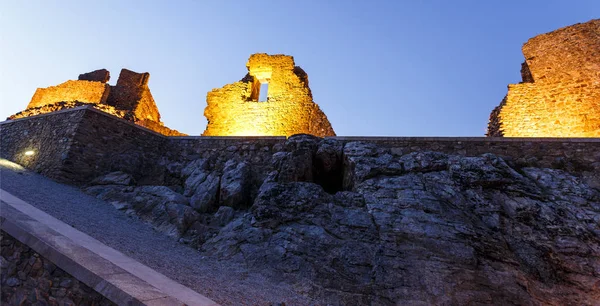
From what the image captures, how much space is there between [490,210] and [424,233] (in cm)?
204

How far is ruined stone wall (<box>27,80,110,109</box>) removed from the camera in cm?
2038

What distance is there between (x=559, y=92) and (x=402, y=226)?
39.9 feet

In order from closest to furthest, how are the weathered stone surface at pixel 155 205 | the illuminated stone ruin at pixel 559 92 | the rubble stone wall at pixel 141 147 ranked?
the weathered stone surface at pixel 155 205, the rubble stone wall at pixel 141 147, the illuminated stone ruin at pixel 559 92

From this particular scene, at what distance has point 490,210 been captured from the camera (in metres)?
6.95

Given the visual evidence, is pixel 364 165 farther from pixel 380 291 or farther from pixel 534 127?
pixel 534 127

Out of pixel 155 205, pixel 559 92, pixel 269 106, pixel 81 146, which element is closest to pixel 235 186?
pixel 155 205

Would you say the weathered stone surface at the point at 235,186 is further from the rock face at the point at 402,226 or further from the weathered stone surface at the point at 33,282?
the weathered stone surface at the point at 33,282

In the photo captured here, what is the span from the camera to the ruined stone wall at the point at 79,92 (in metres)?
20.4

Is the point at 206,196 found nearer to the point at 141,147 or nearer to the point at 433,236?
the point at 141,147

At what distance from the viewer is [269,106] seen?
53.4 feet

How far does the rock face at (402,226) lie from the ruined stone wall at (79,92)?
14.9 m

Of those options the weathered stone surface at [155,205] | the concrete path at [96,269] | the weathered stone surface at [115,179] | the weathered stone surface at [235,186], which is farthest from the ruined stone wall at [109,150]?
the concrete path at [96,269]

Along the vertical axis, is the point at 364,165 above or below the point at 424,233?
above

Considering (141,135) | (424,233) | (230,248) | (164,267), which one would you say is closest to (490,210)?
(424,233)
